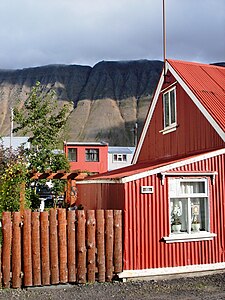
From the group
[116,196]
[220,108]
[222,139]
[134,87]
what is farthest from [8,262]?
[134,87]

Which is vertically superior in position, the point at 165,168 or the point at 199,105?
the point at 199,105

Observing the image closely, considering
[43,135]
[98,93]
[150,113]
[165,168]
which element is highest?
[98,93]

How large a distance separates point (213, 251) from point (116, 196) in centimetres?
302

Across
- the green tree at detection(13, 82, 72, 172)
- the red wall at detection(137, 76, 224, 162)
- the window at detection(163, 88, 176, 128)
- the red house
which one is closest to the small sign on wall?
the red house

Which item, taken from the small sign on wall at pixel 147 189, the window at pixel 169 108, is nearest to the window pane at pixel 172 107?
the window at pixel 169 108

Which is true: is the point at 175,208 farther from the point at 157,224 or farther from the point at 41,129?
the point at 41,129

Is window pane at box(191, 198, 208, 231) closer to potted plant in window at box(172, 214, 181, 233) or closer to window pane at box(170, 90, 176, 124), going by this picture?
potted plant in window at box(172, 214, 181, 233)

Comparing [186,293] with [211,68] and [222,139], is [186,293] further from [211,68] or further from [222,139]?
[211,68]

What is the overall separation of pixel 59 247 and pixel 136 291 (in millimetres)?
2049

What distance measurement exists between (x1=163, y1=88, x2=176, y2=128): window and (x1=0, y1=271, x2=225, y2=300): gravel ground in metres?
7.25

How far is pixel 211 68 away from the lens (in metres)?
17.7

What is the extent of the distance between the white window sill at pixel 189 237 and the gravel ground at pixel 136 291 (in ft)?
3.29

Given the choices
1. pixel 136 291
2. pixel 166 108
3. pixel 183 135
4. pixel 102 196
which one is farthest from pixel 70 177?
pixel 136 291

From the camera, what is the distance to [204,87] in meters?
15.0
